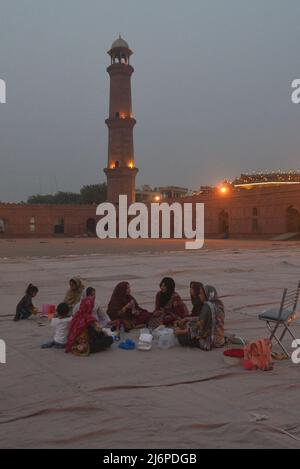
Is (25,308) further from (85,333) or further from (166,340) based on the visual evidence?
(166,340)

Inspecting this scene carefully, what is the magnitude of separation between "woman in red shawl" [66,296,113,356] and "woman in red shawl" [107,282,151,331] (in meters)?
1.14

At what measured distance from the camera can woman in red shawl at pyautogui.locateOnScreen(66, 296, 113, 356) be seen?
542 cm

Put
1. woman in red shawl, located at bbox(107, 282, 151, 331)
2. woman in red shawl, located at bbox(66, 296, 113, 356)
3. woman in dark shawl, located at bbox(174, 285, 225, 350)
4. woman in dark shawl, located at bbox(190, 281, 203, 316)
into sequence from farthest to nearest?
woman in red shawl, located at bbox(107, 282, 151, 331), woman in dark shawl, located at bbox(190, 281, 203, 316), woman in dark shawl, located at bbox(174, 285, 225, 350), woman in red shawl, located at bbox(66, 296, 113, 356)

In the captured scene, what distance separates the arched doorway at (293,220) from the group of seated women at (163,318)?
111ft

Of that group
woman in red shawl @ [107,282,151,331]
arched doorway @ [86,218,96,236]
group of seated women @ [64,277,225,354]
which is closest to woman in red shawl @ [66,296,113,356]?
group of seated women @ [64,277,225,354]

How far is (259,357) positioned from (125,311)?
2418 millimetres

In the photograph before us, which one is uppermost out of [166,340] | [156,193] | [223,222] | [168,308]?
[156,193]

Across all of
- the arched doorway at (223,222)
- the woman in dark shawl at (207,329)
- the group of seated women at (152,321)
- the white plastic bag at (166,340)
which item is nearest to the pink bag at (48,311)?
the group of seated women at (152,321)

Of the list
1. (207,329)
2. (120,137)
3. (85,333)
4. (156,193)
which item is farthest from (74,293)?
(156,193)

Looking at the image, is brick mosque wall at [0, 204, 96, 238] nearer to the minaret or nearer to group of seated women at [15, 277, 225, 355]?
the minaret

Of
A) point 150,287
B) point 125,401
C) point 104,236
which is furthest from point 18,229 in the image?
point 125,401

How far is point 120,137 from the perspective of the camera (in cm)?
5091
